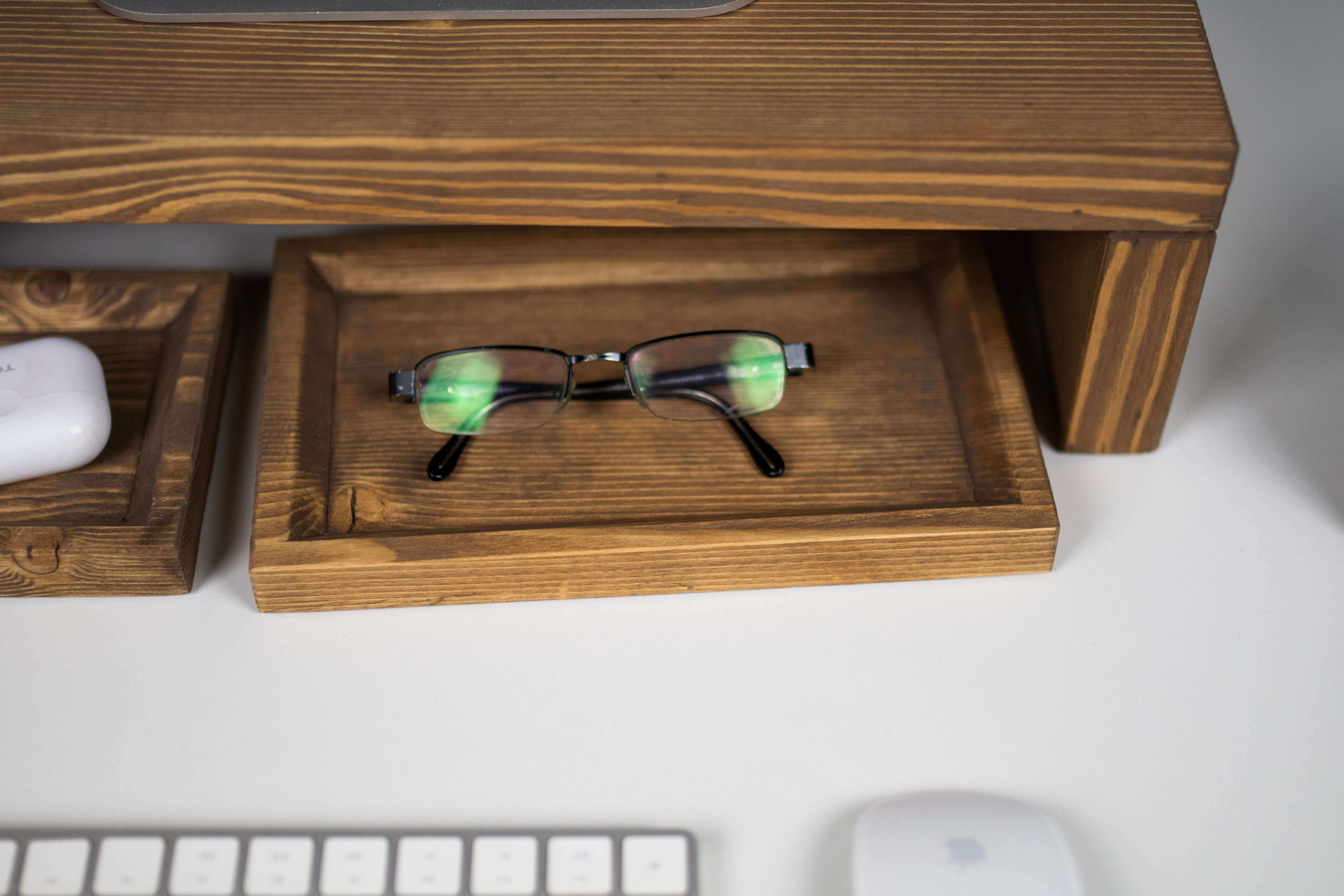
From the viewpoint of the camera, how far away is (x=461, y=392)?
1.94ft

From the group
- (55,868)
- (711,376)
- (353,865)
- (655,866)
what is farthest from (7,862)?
(711,376)

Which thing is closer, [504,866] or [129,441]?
[504,866]

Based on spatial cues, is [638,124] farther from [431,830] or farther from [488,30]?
[431,830]

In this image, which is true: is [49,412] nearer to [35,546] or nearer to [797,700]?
[35,546]

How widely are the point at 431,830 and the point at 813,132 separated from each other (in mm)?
338

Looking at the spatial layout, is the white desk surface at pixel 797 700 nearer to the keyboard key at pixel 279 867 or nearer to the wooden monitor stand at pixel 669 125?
the keyboard key at pixel 279 867

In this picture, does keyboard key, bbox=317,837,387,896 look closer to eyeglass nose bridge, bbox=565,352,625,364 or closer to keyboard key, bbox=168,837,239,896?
keyboard key, bbox=168,837,239,896

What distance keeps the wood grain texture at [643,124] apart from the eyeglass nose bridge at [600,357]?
100mm

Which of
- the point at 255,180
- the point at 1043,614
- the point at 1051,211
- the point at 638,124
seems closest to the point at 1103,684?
the point at 1043,614

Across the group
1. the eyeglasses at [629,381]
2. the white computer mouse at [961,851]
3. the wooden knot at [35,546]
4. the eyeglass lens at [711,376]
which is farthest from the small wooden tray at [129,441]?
the white computer mouse at [961,851]

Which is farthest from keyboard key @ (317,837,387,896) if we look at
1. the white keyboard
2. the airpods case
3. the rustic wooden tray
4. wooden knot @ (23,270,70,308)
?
wooden knot @ (23,270,70,308)

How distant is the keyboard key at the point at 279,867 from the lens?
452 millimetres

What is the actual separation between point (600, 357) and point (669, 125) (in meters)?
0.15

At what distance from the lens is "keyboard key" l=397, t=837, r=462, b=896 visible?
0.45m
